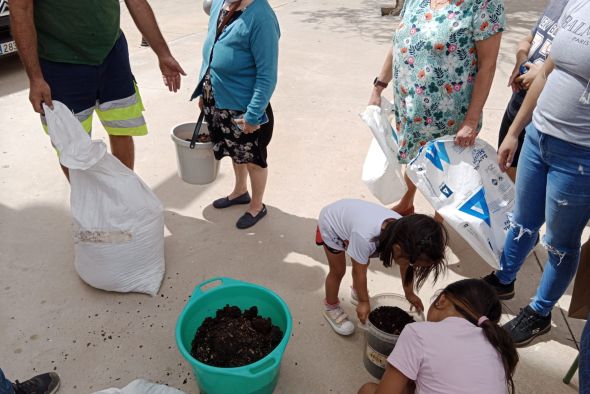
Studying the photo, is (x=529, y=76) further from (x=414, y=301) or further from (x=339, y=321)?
(x=339, y=321)

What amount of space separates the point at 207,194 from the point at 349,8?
24.1 feet

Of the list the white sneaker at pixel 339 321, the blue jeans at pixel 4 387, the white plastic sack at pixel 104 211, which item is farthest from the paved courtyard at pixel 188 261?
the blue jeans at pixel 4 387

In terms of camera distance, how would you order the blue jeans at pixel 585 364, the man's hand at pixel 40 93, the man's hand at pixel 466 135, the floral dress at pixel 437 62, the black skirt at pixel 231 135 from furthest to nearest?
the black skirt at pixel 231 135 < the man's hand at pixel 466 135 < the man's hand at pixel 40 93 < the floral dress at pixel 437 62 < the blue jeans at pixel 585 364

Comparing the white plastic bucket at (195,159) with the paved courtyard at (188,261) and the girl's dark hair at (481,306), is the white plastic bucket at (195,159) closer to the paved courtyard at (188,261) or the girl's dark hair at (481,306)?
the paved courtyard at (188,261)

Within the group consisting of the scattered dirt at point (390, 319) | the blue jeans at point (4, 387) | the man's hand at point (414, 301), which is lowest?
the man's hand at point (414, 301)

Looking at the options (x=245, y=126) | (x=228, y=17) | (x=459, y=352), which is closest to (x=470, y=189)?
(x=459, y=352)

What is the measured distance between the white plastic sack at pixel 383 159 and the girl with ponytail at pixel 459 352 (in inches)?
44.6

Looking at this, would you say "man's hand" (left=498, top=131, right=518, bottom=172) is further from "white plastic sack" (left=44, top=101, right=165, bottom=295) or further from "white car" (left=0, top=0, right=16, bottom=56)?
"white car" (left=0, top=0, right=16, bottom=56)

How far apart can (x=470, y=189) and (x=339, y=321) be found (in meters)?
0.88

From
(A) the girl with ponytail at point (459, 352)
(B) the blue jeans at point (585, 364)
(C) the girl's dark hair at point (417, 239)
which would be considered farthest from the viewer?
(C) the girl's dark hair at point (417, 239)

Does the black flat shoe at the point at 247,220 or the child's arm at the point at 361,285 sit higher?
the child's arm at the point at 361,285

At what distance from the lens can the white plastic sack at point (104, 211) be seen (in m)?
2.09

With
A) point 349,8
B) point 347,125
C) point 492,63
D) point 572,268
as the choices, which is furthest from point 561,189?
point 349,8

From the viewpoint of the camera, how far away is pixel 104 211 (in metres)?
2.17
